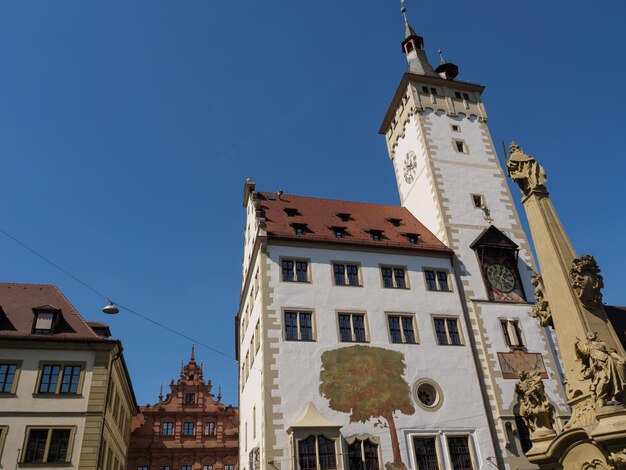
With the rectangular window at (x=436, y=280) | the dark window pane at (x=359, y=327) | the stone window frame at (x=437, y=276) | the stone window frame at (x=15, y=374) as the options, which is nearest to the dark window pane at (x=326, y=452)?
the dark window pane at (x=359, y=327)

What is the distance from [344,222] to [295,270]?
5.55 m

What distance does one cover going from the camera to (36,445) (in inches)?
872

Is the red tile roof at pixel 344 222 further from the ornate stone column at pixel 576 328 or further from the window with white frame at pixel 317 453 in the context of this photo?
the ornate stone column at pixel 576 328

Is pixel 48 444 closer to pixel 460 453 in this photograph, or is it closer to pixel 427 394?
pixel 427 394

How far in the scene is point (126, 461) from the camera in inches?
1673

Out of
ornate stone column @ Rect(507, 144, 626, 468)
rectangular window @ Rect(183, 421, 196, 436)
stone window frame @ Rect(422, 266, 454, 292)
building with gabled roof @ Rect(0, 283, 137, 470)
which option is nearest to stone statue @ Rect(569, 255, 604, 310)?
ornate stone column @ Rect(507, 144, 626, 468)

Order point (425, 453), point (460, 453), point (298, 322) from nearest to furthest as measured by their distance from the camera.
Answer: point (425, 453) < point (460, 453) < point (298, 322)

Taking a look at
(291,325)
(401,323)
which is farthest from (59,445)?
(401,323)

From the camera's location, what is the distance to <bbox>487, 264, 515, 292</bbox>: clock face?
2703 cm

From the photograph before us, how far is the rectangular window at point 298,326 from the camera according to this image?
74.7 feet

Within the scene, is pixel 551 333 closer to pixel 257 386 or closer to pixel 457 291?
pixel 457 291

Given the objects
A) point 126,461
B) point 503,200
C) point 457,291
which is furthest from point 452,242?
point 126,461

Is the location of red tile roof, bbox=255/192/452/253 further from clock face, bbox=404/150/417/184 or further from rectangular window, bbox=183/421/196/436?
rectangular window, bbox=183/421/196/436

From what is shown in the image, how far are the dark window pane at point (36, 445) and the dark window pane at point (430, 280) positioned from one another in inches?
764
